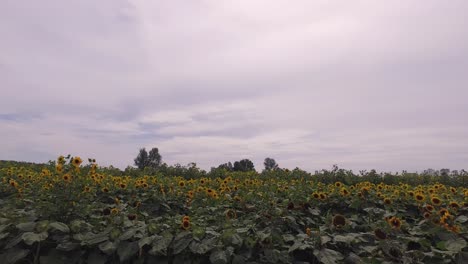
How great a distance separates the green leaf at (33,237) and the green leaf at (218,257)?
1303mm

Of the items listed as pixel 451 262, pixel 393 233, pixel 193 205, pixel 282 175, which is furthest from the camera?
pixel 282 175

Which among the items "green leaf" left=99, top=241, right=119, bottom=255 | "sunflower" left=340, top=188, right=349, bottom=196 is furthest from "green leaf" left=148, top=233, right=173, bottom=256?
"sunflower" left=340, top=188, right=349, bottom=196

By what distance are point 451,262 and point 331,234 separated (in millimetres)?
954

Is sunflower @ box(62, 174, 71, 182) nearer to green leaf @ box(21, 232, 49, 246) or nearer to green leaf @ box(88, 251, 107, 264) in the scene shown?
green leaf @ box(21, 232, 49, 246)

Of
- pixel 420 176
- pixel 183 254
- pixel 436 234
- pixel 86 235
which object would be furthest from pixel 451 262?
pixel 420 176

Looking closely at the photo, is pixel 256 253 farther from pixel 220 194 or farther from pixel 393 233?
pixel 220 194

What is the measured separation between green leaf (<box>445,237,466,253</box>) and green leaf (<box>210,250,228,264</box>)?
159cm

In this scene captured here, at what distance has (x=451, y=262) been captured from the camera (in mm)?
3047

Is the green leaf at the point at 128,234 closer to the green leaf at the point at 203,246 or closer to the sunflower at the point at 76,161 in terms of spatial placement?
the green leaf at the point at 203,246

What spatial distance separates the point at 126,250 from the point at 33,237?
708 millimetres

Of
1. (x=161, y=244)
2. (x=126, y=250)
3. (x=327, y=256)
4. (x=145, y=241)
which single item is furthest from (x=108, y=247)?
(x=327, y=256)

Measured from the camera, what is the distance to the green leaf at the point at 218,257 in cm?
303

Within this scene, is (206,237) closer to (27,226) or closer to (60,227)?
(60,227)

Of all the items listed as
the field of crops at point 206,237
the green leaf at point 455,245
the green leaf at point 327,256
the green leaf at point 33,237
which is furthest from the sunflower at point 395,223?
the green leaf at point 33,237
